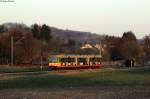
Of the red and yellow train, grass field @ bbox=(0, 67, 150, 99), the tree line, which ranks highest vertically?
the tree line

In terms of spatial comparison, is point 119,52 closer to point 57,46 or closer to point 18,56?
point 57,46

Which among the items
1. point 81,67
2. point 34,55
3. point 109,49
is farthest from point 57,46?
point 81,67

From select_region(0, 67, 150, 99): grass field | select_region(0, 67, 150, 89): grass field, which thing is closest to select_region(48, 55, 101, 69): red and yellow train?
select_region(0, 67, 150, 89): grass field

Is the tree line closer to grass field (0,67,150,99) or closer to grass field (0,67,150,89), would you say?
grass field (0,67,150,89)

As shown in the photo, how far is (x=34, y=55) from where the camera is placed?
11544 cm

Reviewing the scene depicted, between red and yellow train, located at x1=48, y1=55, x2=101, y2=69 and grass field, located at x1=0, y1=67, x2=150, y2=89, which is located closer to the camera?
grass field, located at x1=0, y1=67, x2=150, y2=89

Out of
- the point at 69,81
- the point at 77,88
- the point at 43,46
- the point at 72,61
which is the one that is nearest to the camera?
the point at 77,88

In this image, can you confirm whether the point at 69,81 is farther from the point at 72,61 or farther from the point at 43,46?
the point at 43,46

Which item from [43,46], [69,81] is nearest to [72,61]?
[69,81]

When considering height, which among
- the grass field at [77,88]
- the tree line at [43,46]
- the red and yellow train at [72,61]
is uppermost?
the tree line at [43,46]

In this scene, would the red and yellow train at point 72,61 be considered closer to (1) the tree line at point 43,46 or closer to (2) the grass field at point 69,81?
(1) the tree line at point 43,46

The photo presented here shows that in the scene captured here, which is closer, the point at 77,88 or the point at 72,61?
the point at 77,88

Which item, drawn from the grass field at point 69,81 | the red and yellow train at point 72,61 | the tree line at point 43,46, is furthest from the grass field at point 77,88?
the tree line at point 43,46

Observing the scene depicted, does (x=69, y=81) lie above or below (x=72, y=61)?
below
